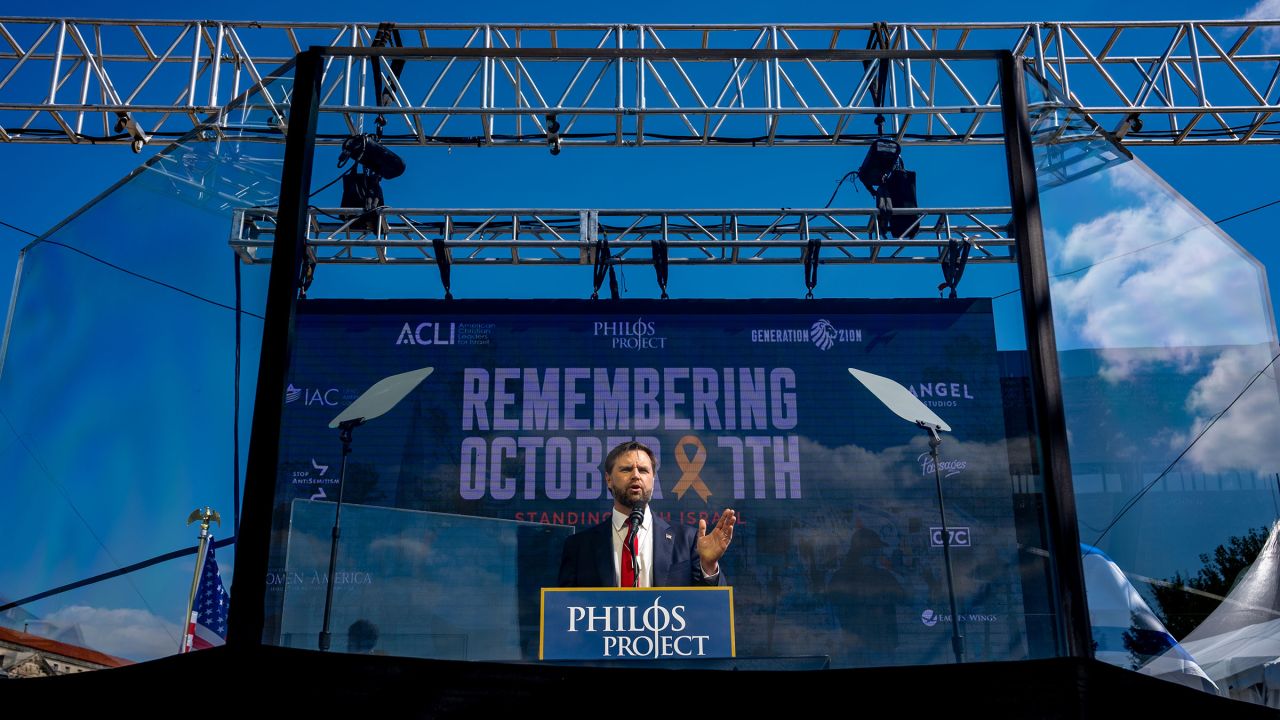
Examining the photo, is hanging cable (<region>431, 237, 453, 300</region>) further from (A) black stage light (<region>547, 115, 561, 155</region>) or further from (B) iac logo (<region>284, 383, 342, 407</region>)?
(B) iac logo (<region>284, 383, 342, 407</region>)

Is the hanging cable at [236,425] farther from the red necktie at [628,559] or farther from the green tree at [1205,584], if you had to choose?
the green tree at [1205,584]

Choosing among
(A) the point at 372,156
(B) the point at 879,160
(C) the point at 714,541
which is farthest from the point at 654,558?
(B) the point at 879,160

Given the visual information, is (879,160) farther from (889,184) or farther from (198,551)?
(198,551)

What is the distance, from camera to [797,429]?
4574mm

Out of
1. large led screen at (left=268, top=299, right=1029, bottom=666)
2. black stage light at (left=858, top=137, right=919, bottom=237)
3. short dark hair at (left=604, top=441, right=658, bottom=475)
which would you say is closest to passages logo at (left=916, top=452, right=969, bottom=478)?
large led screen at (left=268, top=299, right=1029, bottom=666)

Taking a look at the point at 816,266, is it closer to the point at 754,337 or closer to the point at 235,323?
the point at 754,337

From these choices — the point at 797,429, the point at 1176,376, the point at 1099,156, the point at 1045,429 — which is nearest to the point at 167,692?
the point at 1045,429

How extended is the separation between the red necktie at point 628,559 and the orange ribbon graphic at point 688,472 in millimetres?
354

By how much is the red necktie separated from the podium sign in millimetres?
944

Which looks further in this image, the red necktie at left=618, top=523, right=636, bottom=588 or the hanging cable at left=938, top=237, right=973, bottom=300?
the hanging cable at left=938, top=237, right=973, bottom=300

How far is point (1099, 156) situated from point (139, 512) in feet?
8.04

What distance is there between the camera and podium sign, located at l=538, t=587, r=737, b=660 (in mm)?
2729

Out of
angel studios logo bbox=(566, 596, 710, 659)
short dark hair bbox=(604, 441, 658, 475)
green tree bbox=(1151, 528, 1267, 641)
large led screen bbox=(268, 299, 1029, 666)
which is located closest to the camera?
angel studios logo bbox=(566, 596, 710, 659)

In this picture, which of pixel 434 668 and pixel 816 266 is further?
pixel 816 266
